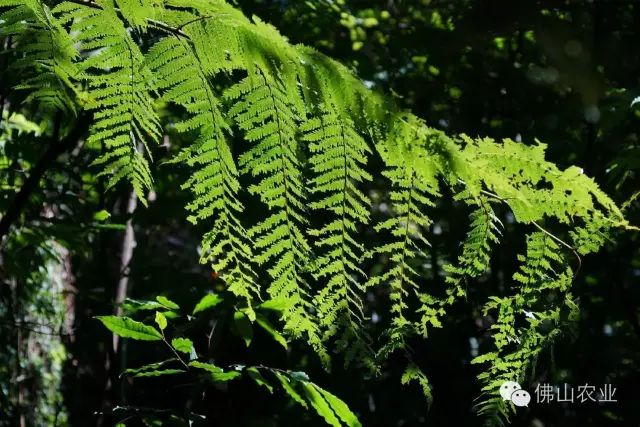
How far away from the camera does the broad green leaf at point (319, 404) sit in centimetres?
122

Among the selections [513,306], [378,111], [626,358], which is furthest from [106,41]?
[626,358]

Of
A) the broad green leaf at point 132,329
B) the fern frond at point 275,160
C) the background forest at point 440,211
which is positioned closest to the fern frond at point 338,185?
the fern frond at point 275,160

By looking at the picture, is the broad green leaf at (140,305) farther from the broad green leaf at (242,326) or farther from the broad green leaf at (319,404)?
the broad green leaf at (319,404)

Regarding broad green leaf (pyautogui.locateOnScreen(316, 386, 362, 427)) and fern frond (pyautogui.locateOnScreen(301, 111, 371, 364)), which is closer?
fern frond (pyautogui.locateOnScreen(301, 111, 371, 364))

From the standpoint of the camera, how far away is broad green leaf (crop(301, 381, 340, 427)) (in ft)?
4.00

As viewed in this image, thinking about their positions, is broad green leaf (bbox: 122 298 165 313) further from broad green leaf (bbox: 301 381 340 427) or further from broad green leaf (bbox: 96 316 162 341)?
broad green leaf (bbox: 301 381 340 427)

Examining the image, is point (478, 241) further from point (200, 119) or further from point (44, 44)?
point (44, 44)

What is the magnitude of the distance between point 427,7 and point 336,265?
204 cm

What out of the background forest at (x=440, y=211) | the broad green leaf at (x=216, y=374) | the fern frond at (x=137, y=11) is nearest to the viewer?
the fern frond at (x=137, y=11)

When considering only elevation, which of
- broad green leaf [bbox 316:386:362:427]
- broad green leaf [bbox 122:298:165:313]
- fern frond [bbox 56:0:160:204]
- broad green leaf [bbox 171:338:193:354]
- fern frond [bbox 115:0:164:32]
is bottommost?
broad green leaf [bbox 316:386:362:427]

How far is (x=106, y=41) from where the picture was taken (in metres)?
0.76

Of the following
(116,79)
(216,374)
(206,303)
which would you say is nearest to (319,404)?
(216,374)

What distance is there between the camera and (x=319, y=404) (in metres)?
1.24

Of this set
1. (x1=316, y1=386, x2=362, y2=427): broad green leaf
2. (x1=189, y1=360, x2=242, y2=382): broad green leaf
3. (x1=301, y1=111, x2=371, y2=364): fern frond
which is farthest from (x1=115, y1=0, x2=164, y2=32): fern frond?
(x1=316, y1=386, x2=362, y2=427): broad green leaf
